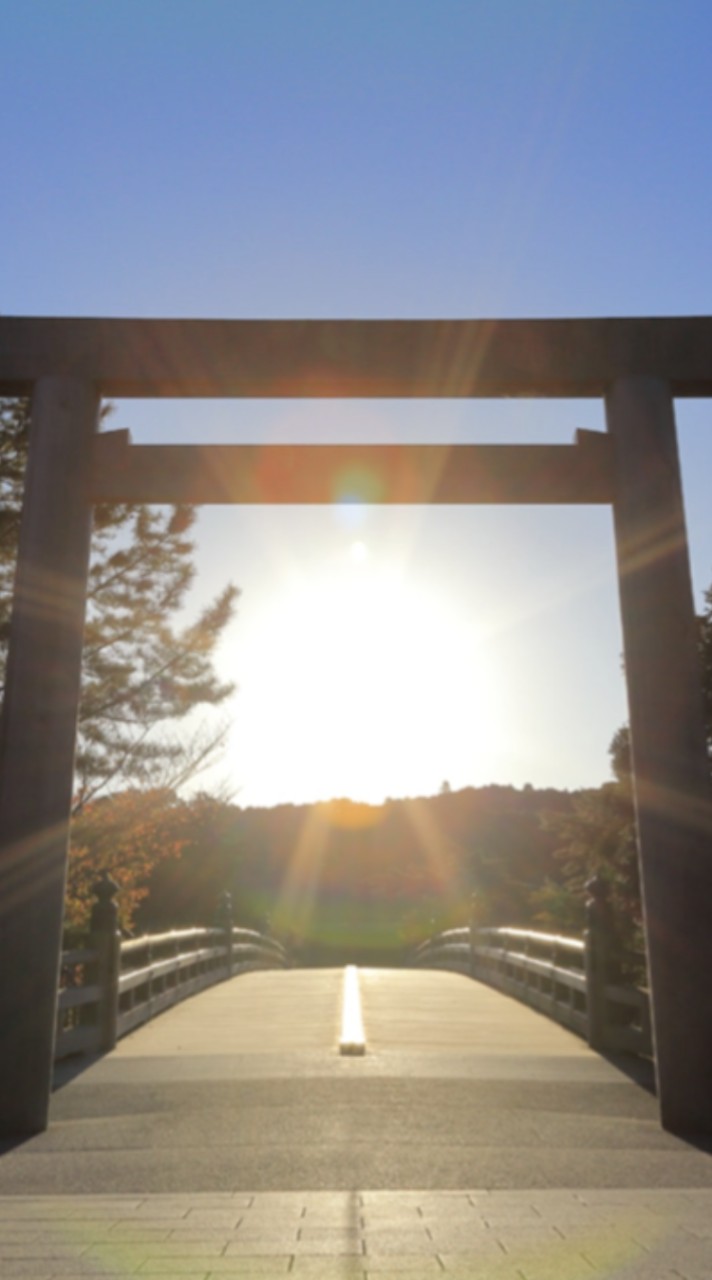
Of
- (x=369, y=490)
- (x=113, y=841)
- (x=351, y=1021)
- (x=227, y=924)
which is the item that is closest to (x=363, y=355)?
(x=369, y=490)

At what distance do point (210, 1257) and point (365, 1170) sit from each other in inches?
55.2

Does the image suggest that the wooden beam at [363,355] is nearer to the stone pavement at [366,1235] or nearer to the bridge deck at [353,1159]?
the bridge deck at [353,1159]

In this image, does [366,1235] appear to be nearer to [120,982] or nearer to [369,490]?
[369,490]

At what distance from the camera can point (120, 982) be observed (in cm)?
995

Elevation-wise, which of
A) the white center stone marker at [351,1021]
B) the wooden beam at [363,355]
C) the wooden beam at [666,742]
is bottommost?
the white center stone marker at [351,1021]

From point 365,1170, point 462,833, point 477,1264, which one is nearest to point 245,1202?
point 365,1170

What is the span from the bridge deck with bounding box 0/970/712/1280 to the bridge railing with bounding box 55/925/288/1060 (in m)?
0.38

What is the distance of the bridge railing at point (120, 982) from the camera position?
8766 millimetres

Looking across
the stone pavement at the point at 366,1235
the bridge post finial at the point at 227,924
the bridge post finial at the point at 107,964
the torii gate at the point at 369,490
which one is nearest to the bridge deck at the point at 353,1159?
the stone pavement at the point at 366,1235

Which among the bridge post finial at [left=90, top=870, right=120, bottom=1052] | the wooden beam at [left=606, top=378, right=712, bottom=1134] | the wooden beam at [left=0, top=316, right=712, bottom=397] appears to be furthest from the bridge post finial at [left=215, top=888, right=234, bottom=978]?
the wooden beam at [left=606, top=378, right=712, bottom=1134]

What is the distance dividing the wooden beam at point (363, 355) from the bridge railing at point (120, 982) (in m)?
4.65

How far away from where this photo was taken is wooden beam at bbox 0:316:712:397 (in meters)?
6.62

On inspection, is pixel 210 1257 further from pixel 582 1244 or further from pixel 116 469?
pixel 116 469

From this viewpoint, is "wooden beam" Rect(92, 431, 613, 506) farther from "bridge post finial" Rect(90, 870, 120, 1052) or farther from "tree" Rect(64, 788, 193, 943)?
"tree" Rect(64, 788, 193, 943)
